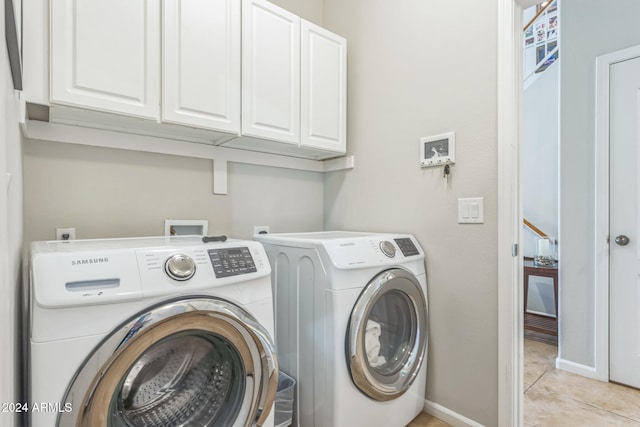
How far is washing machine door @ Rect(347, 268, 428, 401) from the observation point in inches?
→ 55.9

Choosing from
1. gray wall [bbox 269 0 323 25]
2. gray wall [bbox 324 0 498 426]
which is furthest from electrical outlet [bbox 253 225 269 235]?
gray wall [bbox 269 0 323 25]

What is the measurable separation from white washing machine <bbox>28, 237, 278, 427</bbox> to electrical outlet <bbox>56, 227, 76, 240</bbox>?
1.48 feet

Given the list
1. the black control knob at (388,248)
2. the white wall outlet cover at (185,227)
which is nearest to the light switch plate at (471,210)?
the black control knob at (388,248)

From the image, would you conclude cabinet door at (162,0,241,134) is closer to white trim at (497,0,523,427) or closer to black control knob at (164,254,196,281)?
black control knob at (164,254,196,281)

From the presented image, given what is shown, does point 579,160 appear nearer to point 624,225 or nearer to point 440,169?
point 624,225

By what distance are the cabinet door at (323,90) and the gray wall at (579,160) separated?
1.67 m

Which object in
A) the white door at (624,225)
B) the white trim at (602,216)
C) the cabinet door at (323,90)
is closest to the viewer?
the cabinet door at (323,90)

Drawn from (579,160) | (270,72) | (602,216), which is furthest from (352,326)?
(579,160)

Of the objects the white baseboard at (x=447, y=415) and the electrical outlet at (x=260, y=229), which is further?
the electrical outlet at (x=260, y=229)

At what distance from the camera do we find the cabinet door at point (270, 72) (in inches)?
67.7

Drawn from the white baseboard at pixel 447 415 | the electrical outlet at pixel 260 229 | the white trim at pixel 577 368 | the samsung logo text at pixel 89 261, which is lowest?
the white trim at pixel 577 368

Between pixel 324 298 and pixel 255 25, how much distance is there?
143cm

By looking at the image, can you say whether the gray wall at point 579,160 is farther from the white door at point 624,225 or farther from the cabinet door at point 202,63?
the cabinet door at point 202,63

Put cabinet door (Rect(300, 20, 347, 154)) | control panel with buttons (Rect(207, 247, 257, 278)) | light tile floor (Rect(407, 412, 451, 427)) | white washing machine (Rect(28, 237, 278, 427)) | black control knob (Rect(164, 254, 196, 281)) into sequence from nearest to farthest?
white washing machine (Rect(28, 237, 278, 427)) < black control knob (Rect(164, 254, 196, 281)) < control panel with buttons (Rect(207, 247, 257, 278)) < light tile floor (Rect(407, 412, 451, 427)) < cabinet door (Rect(300, 20, 347, 154))
